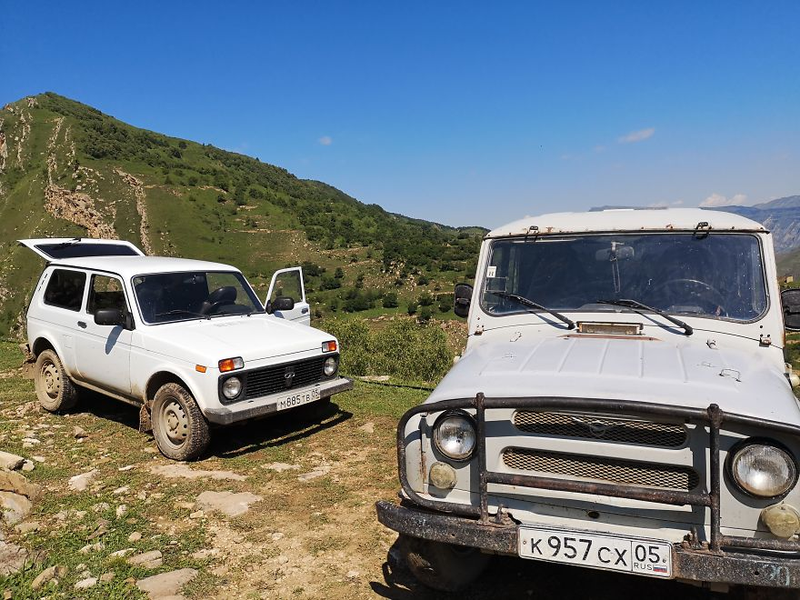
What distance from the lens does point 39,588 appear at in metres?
3.66

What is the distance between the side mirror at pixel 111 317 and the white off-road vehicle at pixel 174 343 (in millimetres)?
10

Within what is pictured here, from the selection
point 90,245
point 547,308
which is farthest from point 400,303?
point 547,308

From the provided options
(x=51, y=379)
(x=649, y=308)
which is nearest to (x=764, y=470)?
(x=649, y=308)

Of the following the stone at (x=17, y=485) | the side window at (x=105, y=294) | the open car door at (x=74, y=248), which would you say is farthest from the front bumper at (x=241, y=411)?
the open car door at (x=74, y=248)

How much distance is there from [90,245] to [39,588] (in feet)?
18.7

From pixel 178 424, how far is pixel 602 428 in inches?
177

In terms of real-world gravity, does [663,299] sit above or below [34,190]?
below

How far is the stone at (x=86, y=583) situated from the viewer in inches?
145

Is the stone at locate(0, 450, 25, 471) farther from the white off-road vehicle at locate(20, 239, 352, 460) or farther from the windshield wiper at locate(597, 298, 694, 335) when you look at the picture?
the windshield wiper at locate(597, 298, 694, 335)

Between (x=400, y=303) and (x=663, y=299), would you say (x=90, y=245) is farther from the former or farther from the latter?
(x=400, y=303)

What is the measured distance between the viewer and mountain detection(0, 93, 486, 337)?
203 ft

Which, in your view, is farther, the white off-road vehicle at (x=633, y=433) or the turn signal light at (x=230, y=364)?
the turn signal light at (x=230, y=364)

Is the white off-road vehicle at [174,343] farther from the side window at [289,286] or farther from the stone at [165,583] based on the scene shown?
the stone at [165,583]

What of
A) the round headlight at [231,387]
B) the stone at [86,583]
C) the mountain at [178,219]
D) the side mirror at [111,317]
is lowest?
the stone at [86,583]
